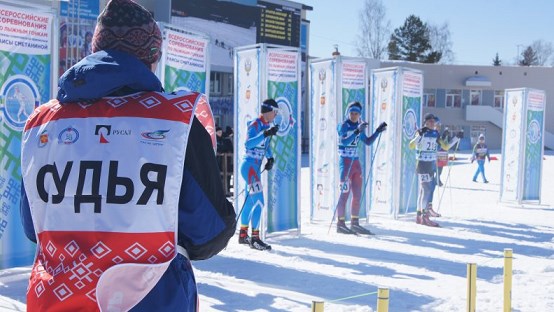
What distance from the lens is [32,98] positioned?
6723 mm

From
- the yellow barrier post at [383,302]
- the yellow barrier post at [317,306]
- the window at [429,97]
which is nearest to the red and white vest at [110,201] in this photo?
the yellow barrier post at [317,306]

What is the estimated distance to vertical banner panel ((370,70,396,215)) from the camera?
40.1ft

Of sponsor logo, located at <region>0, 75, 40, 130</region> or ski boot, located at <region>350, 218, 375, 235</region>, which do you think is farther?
ski boot, located at <region>350, 218, 375, 235</region>

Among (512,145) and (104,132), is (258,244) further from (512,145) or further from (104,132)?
(512,145)

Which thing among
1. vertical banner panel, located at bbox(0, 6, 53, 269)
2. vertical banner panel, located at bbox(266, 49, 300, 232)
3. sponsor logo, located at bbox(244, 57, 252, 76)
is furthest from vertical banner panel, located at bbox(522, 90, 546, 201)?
vertical banner panel, located at bbox(0, 6, 53, 269)

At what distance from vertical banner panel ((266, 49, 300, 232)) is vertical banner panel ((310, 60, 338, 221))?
1000 millimetres

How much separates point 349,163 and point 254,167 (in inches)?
80.4

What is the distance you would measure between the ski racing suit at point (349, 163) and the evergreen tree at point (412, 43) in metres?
61.4

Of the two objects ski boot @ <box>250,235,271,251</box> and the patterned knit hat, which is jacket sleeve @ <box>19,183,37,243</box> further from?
ski boot @ <box>250,235,271,251</box>

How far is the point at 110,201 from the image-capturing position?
181cm

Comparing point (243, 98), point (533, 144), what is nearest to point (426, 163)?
point (243, 98)

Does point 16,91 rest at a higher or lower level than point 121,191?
higher

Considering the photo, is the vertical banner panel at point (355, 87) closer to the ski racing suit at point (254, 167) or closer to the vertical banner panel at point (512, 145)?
the ski racing suit at point (254, 167)

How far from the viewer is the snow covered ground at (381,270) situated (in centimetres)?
623
